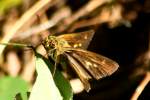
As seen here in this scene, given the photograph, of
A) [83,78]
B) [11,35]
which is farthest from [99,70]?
[11,35]

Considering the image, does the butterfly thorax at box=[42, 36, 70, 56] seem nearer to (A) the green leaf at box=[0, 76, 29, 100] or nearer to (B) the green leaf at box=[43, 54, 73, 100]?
(B) the green leaf at box=[43, 54, 73, 100]

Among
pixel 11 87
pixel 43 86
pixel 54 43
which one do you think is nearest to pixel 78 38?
pixel 54 43

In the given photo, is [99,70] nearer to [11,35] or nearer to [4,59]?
[11,35]

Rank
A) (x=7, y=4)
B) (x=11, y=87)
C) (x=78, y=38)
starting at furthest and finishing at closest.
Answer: (x=7, y=4) < (x=11, y=87) < (x=78, y=38)

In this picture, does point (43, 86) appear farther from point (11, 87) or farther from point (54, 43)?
point (11, 87)

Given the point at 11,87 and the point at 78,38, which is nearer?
the point at 78,38

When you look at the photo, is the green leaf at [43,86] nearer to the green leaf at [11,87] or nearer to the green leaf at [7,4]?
the green leaf at [11,87]

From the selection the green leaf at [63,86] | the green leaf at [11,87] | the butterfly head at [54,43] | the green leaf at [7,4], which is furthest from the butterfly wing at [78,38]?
the green leaf at [7,4]
